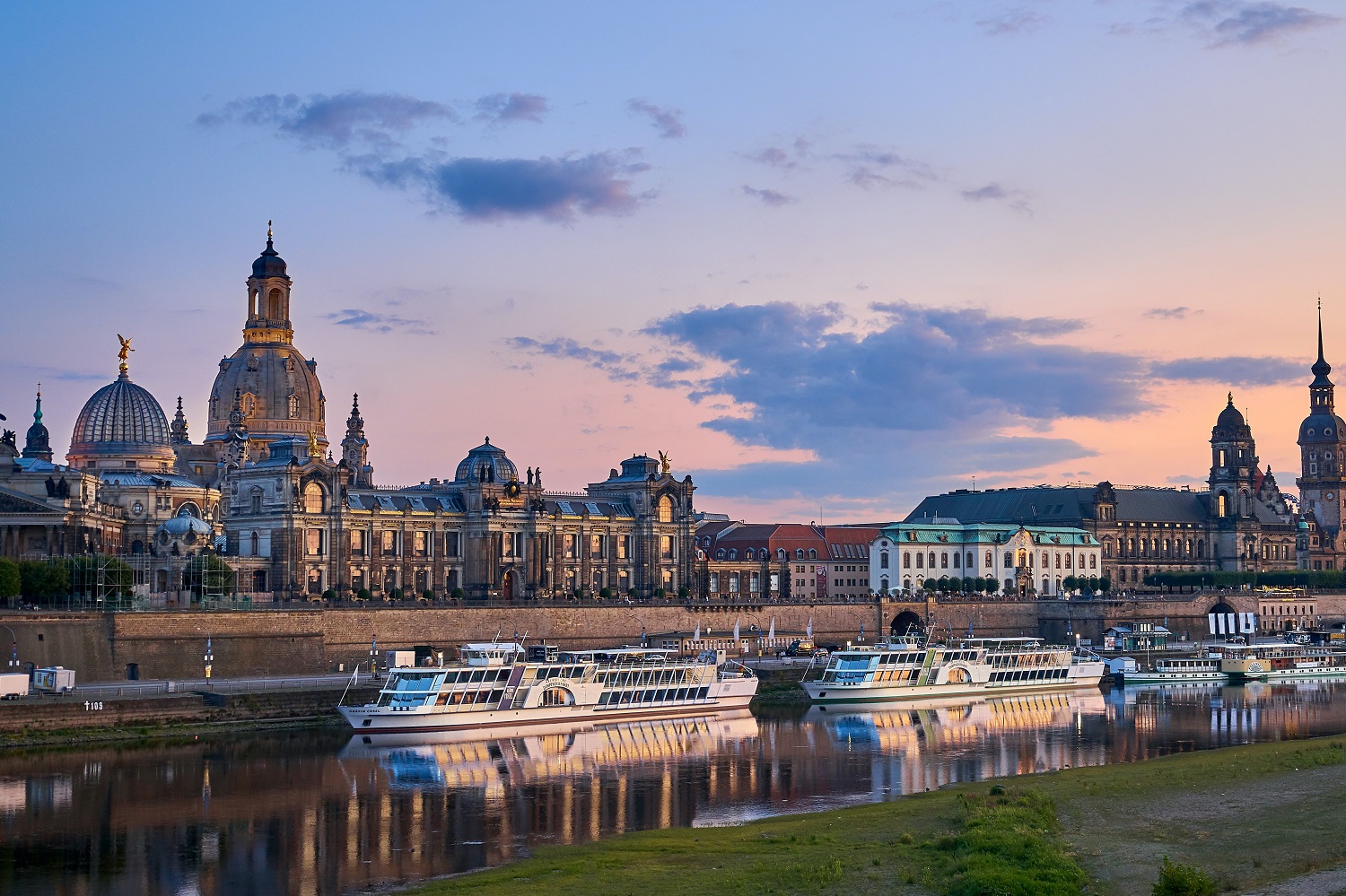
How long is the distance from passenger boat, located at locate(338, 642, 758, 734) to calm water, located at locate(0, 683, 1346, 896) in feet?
5.56

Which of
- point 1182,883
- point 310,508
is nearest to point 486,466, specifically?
point 310,508

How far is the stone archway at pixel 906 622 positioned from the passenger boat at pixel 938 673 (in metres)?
30.4

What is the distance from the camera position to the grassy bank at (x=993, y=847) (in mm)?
39594

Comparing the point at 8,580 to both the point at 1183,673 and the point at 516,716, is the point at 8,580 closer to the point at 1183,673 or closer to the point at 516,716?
the point at 516,716

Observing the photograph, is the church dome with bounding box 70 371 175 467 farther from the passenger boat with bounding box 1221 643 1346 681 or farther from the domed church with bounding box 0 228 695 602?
the passenger boat with bounding box 1221 643 1346 681

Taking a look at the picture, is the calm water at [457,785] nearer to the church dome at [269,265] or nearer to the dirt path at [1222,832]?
the dirt path at [1222,832]

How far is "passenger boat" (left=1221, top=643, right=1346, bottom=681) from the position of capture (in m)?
117

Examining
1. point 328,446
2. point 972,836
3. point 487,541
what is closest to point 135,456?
point 328,446

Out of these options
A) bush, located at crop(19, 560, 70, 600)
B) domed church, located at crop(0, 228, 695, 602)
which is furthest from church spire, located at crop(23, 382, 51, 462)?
bush, located at crop(19, 560, 70, 600)

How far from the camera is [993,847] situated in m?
42.0

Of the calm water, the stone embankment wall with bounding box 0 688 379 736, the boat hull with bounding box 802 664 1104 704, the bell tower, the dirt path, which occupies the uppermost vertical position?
the bell tower

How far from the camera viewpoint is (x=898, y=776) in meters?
63.7

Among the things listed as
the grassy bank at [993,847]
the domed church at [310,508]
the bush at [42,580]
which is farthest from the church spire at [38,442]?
the grassy bank at [993,847]

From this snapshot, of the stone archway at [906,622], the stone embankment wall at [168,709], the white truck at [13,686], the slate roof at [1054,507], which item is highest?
the slate roof at [1054,507]
